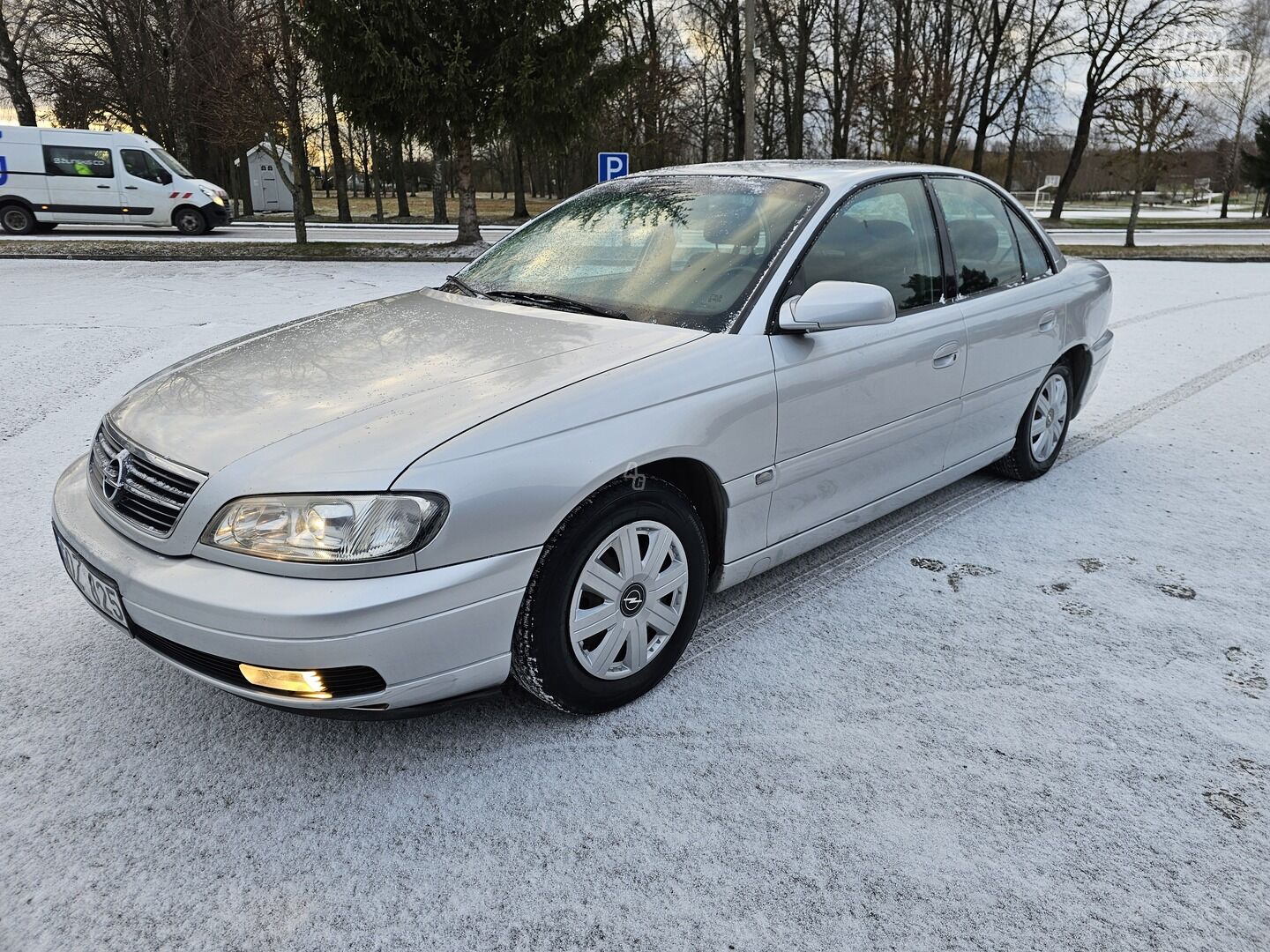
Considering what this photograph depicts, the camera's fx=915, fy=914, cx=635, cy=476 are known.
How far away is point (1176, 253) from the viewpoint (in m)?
18.5

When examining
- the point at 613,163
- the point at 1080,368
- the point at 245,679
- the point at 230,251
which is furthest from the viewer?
the point at 230,251

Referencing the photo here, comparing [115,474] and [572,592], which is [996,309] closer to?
[572,592]

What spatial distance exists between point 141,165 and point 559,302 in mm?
20714

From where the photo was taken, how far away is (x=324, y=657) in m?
2.09

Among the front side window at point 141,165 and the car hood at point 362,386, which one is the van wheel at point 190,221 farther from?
the car hood at point 362,386

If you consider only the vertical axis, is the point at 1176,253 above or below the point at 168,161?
below

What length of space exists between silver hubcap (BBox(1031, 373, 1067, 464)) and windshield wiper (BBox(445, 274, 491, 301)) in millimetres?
2762

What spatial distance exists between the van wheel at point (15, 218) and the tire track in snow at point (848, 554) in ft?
71.8

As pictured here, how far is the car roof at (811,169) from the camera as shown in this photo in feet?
11.3

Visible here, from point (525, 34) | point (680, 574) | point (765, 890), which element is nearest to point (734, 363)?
point (680, 574)

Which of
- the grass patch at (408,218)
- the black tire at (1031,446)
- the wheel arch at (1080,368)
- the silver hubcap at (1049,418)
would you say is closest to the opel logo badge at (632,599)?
the black tire at (1031,446)

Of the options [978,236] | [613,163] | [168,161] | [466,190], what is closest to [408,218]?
[168,161]

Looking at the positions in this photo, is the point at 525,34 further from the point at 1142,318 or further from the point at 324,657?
the point at 324,657

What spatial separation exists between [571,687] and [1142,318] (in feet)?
32.0
